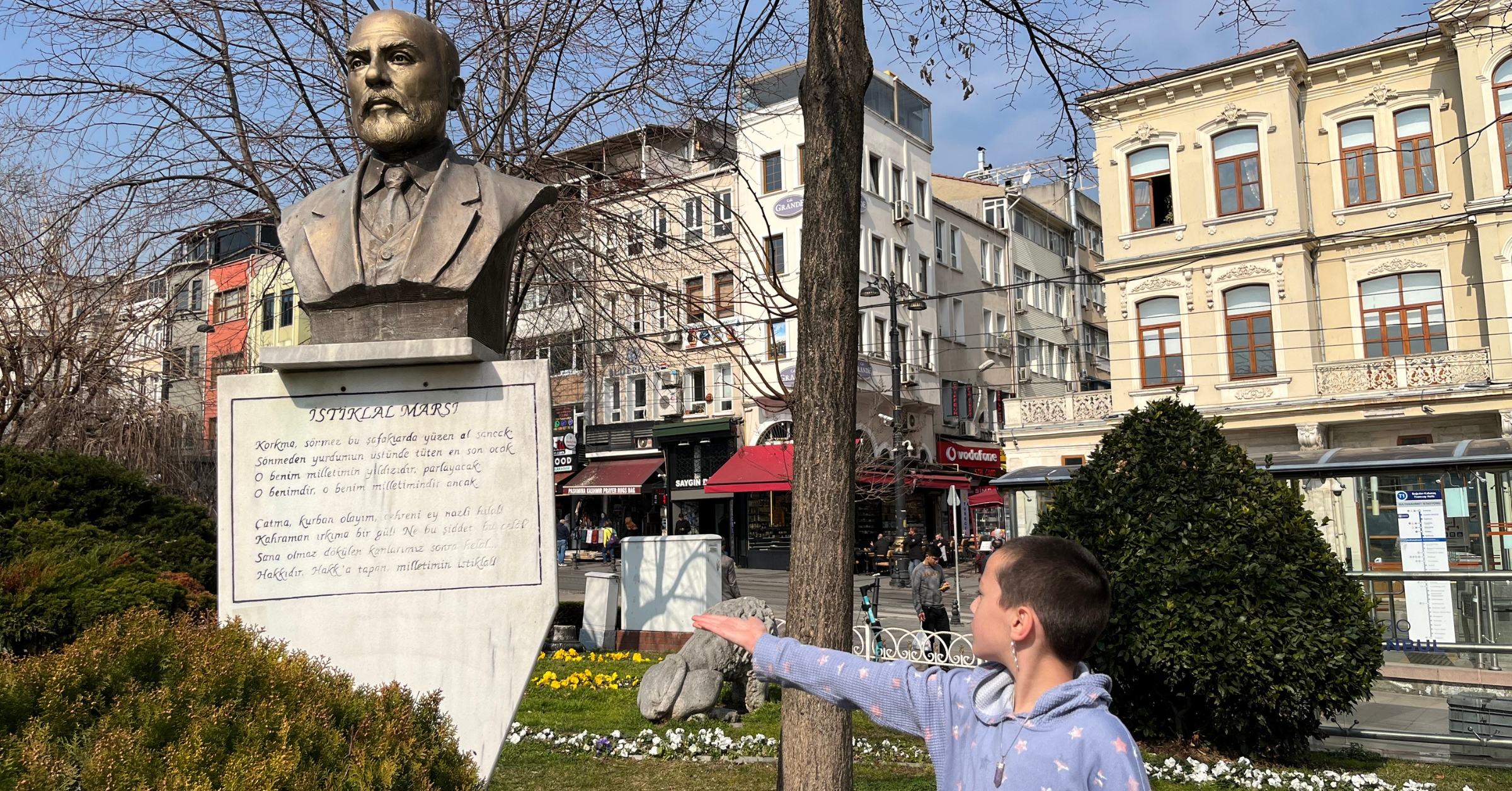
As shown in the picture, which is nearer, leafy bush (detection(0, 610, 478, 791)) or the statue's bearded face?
leafy bush (detection(0, 610, 478, 791))

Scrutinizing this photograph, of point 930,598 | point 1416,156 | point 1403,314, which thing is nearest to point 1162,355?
point 1403,314

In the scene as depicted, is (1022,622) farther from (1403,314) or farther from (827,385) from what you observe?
(1403,314)

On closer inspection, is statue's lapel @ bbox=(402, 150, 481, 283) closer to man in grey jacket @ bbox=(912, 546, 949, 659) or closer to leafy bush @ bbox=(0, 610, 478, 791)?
leafy bush @ bbox=(0, 610, 478, 791)

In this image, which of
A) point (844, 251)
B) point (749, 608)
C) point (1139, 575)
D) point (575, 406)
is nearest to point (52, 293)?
point (749, 608)

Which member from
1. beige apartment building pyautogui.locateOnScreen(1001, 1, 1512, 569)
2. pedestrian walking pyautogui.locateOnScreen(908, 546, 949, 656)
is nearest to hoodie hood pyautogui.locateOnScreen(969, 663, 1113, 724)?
pedestrian walking pyautogui.locateOnScreen(908, 546, 949, 656)

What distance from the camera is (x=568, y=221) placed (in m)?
13.0

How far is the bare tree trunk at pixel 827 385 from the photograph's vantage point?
5.37m

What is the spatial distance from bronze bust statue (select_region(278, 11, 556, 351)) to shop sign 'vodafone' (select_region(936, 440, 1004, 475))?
1442 inches

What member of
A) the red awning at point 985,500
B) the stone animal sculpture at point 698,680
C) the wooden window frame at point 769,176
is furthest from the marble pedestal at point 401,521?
the wooden window frame at point 769,176

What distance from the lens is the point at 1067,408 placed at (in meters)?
29.9

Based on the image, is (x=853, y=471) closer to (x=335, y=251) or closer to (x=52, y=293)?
(x=335, y=251)

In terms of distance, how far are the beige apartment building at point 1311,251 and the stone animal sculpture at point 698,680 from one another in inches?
730

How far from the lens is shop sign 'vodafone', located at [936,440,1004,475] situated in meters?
41.0

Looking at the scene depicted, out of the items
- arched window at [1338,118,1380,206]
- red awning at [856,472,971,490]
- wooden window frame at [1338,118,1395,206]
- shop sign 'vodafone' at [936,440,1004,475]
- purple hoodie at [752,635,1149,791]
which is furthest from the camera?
shop sign 'vodafone' at [936,440,1004,475]
